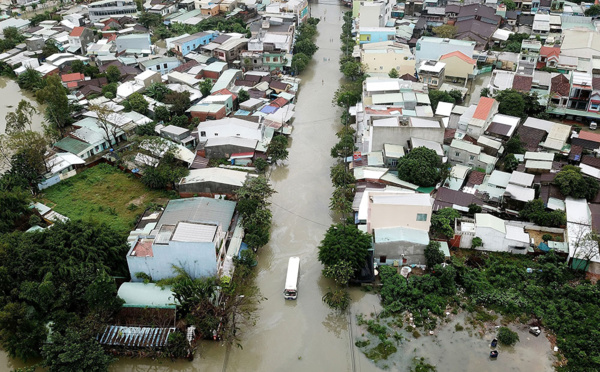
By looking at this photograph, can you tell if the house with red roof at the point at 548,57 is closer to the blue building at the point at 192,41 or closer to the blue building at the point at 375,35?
the blue building at the point at 375,35

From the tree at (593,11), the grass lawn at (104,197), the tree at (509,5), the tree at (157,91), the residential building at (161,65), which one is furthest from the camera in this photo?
the tree at (509,5)

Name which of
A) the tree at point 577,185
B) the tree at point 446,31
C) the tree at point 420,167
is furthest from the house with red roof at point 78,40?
the tree at point 577,185

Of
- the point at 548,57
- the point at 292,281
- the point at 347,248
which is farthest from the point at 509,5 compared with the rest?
the point at 292,281

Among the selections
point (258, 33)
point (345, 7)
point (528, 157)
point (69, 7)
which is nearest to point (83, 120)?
point (258, 33)

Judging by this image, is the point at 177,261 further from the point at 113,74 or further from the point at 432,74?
the point at 432,74

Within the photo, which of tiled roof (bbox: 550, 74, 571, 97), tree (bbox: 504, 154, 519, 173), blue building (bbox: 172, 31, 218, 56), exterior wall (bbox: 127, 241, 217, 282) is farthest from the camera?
blue building (bbox: 172, 31, 218, 56)

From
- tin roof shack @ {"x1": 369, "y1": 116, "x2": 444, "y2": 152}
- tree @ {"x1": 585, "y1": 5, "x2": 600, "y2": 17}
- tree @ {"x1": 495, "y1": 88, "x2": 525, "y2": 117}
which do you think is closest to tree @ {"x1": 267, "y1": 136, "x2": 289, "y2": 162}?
tin roof shack @ {"x1": 369, "y1": 116, "x2": 444, "y2": 152}

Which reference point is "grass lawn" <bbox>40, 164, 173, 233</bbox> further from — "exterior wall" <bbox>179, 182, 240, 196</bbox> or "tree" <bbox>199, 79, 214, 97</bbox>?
"tree" <bbox>199, 79, 214, 97</bbox>
